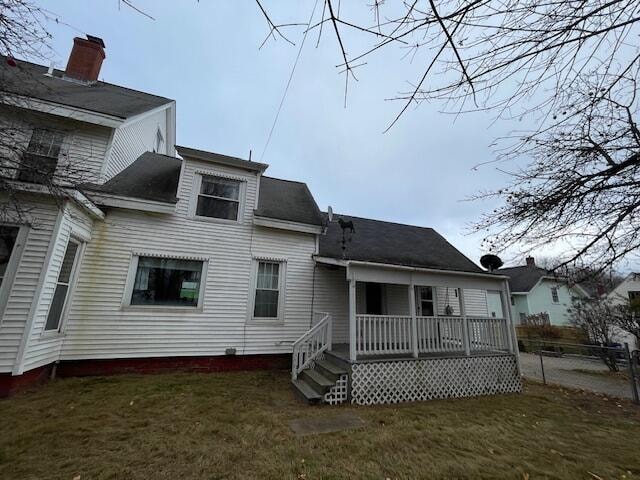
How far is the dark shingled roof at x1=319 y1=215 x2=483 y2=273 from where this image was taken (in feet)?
29.3

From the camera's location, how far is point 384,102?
79.7 inches

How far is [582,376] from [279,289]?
1079cm

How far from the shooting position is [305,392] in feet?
18.5

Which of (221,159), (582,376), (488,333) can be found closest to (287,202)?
(221,159)

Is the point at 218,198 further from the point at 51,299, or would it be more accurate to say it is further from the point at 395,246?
the point at 395,246

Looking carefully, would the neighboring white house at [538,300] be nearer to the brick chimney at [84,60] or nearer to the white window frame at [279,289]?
the white window frame at [279,289]

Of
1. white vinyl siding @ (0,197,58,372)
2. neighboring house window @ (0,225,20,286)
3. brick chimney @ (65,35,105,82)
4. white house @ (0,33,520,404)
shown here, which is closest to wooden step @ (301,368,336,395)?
white house @ (0,33,520,404)

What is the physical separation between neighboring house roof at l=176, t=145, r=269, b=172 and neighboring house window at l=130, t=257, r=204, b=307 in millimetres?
2986

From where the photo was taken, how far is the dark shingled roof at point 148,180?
23.4 ft

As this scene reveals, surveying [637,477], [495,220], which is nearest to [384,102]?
[495,220]

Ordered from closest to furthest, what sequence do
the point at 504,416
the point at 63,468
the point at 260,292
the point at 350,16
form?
the point at 350,16, the point at 63,468, the point at 504,416, the point at 260,292

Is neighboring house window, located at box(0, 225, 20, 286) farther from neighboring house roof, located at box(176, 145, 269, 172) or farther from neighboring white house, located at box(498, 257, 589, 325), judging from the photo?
neighboring white house, located at box(498, 257, 589, 325)

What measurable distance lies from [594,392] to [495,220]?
8090mm

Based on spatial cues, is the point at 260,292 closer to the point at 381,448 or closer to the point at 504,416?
the point at 381,448
